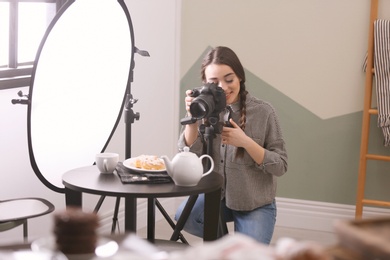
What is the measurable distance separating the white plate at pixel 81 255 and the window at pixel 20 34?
1834mm

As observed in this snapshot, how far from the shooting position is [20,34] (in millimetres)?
3123

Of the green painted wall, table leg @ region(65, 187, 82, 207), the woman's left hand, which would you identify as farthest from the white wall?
the woman's left hand

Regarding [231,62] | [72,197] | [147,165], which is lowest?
[72,197]

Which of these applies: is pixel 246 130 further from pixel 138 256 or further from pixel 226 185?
pixel 138 256

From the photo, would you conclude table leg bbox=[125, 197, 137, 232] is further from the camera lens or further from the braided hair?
the braided hair

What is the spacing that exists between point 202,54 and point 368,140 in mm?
1024

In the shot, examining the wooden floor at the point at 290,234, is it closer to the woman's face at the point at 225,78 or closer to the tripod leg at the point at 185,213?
the tripod leg at the point at 185,213

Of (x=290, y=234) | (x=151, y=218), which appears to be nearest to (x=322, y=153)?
(x=290, y=234)

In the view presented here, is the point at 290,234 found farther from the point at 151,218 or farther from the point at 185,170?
the point at 185,170

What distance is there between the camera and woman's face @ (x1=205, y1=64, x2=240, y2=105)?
283cm

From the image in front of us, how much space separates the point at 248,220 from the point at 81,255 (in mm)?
1801

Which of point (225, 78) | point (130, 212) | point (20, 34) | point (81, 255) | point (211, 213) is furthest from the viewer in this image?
point (20, 34)

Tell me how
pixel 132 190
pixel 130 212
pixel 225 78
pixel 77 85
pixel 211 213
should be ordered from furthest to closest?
pixel 225 78, pixel 77 85, pixel 211 213, pixel 130 212, pixel 132 190

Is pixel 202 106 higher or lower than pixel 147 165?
higher
